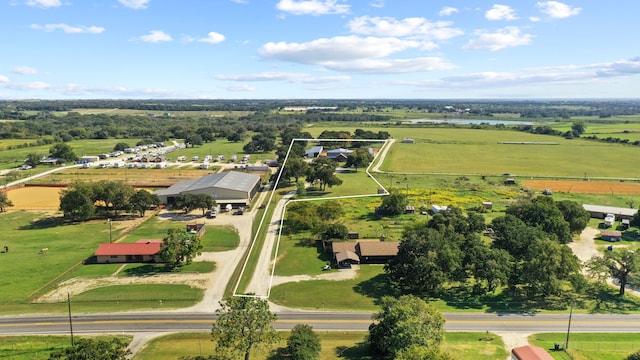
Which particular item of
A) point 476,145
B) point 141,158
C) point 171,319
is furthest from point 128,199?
point 476,145

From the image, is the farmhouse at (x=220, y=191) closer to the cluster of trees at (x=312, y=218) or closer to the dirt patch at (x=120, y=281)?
the cluster of trees at (x=312, y=218)

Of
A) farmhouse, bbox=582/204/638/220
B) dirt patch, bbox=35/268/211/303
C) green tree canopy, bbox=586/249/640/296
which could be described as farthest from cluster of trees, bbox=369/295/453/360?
farmhouse, bbox=582/204/638/220

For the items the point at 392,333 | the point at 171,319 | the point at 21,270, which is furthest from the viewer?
the point at 21,270

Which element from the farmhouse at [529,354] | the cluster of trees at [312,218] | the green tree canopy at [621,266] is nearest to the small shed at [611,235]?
the green tree canopy at [621,266]

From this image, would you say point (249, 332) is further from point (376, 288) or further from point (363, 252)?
point (363, 252)

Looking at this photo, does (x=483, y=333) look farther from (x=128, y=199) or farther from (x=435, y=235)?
(x=128, y=199)

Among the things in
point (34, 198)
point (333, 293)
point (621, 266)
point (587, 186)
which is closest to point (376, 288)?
point (333, 293)
